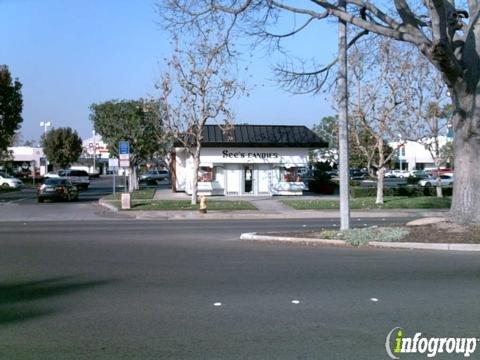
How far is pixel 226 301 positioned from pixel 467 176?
9724 millimetres

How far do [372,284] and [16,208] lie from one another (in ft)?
84.7

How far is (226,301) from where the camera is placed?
796cm

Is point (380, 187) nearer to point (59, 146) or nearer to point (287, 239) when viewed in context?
point (287, 239)

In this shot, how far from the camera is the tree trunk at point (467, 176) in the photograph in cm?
1516

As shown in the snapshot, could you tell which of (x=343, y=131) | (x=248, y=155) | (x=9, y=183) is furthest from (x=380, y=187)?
(x=9, y=183)

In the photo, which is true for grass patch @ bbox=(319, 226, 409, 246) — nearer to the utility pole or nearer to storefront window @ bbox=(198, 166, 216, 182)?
the utility pole

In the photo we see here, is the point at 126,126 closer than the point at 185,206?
No

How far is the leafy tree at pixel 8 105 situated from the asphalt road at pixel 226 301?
30279 millimetres

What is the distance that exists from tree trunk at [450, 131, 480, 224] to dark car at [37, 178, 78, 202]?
26775 millimetres

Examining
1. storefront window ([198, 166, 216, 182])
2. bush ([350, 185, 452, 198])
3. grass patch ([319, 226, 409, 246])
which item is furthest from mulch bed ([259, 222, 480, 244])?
storefront window ([198, 166, 216, 182])

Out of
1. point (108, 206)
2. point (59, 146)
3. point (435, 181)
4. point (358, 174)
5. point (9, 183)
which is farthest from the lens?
point (59, 146)

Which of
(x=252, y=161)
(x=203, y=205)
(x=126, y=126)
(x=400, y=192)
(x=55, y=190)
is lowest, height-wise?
(x=203, y=205)

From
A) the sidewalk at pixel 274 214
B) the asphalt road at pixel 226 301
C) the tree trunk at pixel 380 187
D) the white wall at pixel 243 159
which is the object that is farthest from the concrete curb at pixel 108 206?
the asphalt road at pixel 226 301

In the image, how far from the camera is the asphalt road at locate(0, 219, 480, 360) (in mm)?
6008
